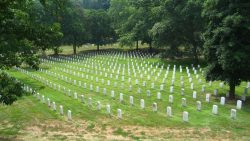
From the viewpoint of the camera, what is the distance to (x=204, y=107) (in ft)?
68.3

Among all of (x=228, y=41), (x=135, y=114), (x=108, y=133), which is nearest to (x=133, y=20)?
(x=228, y=41)

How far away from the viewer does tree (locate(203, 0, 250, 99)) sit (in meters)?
20.9

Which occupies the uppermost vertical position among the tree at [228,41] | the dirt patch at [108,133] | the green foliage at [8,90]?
the tree at [228,41]

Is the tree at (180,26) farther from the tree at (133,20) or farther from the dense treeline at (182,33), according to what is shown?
the tree at (133,20)

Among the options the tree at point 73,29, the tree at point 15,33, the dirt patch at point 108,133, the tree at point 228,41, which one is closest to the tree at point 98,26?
the tree at point 73,29

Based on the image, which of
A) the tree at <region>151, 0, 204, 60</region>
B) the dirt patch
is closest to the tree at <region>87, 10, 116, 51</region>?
the tree at <region>151, 0, 204, 60</region>

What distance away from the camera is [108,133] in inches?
644

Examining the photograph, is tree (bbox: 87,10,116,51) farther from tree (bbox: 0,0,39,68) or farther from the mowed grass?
tree (bbox: 0,0,39,68)

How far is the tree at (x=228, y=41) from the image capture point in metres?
20.9

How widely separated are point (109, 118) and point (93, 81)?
15559mm

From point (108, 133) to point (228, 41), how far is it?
9.89 m

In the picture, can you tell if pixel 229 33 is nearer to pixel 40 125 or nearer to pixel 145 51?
pixel 40 125

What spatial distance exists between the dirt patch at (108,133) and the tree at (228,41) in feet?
20.6

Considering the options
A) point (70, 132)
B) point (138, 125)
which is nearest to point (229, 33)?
point (138, 125)
